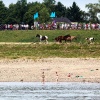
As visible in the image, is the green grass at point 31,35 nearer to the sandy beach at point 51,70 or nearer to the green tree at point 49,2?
the sandy beach at point 51,70

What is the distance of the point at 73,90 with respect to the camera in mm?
28688

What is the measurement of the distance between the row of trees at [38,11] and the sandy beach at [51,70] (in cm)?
5924

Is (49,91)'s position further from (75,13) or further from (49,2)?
(49,2)

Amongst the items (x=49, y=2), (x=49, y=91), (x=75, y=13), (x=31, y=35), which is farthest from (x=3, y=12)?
(x=49, y=91)

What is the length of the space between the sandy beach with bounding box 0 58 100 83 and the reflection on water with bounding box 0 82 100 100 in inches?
51.6

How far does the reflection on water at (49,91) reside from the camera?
26.2m

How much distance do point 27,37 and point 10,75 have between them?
32.2m

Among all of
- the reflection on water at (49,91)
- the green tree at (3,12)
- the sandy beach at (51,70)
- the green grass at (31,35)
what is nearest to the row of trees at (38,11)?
the green tree at (3,12)

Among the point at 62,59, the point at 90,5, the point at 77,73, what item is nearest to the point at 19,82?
the point at 77,73

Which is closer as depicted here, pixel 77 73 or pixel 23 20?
pixel 77 73

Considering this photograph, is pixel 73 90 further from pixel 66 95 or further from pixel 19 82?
pixel 19 82

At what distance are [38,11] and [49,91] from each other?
8841cm

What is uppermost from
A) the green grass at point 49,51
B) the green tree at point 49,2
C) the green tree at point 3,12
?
the green tree at point 49,2

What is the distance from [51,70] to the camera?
117 feet
